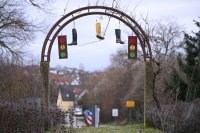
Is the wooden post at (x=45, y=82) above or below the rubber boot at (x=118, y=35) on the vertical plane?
below

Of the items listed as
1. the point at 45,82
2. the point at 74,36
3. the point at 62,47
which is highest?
the point at 74,36

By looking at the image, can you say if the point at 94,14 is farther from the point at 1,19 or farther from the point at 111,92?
the point at 111,92

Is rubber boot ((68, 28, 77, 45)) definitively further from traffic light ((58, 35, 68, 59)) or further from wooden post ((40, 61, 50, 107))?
wooden post ((40, 61, 50, 107))

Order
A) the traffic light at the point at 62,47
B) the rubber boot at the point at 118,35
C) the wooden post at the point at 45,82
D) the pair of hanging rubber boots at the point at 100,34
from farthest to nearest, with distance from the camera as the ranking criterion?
1. the rubber boot at the point at 118,35
2. the pair of hanging rubber boots at the point at 100,34
3. the traffic light at the point at 62,47
4. the wooden post at the point at 45,82

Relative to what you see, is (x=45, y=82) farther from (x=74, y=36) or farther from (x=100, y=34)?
(x=100, y=34)

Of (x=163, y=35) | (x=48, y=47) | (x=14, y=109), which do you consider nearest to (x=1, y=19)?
(x=48, y=47)

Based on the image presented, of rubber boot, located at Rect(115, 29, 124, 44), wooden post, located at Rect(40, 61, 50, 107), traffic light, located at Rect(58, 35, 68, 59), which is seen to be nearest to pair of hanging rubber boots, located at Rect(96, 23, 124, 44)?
rubber boot, located at Rect(115, 29, 124, 44)

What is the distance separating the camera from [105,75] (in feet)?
212

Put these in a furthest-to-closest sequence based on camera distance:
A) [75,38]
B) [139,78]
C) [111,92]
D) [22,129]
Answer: [111,92] < [139,78] < [75,38] < [22,129]

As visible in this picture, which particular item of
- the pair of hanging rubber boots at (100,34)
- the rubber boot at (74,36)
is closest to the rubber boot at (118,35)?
the pair of hanging rubber boots at (100,34)

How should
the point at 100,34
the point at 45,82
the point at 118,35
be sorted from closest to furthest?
the point at 45,82 → the point at 100,34 → the point at 118,35

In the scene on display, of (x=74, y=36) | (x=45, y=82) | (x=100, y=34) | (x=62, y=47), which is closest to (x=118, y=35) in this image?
(x=100, y=34)

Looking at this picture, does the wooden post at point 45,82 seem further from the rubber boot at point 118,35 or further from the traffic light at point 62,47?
the rubber boot at point 118,35

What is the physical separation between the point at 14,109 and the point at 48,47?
783cm
